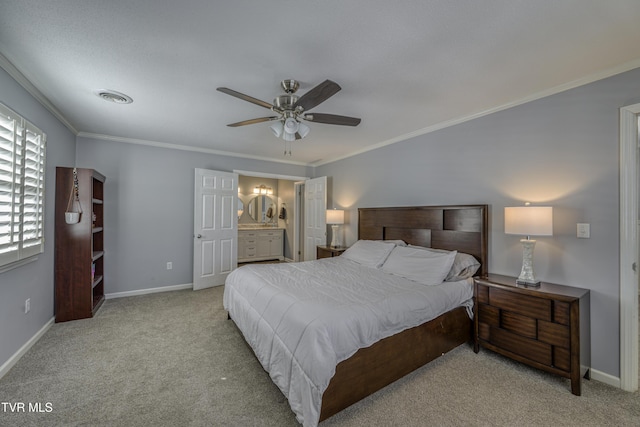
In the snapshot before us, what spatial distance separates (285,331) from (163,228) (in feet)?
11.7

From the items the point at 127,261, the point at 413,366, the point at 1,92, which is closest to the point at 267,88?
the point at 1,92

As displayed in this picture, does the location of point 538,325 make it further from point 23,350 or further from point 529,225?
point 23,350

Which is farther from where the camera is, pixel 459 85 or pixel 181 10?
pixel 459 85

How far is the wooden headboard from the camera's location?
287cm

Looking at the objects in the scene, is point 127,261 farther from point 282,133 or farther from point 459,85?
point 459,85

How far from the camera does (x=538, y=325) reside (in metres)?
2.13

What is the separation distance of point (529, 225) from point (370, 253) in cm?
174

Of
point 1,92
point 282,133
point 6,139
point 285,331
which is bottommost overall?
point 285,331

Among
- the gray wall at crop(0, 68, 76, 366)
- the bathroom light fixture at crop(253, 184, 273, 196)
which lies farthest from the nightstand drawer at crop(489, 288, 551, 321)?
the bathroom light fixture at crop(253, 184, 273, 196)

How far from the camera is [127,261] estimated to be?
4102 mm

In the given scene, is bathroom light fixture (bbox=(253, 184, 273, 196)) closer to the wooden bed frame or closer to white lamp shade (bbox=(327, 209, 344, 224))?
white lamp shade (bbox=(327, 209, 344, 224))

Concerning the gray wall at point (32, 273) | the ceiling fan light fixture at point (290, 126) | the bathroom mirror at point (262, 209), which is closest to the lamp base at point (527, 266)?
the ceiling fan light fixture at point (290, 126)

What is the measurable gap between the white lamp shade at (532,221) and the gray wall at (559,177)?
0.34 metres

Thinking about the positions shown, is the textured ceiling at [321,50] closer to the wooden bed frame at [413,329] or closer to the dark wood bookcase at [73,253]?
the dark wood bookcase at [73,253]
